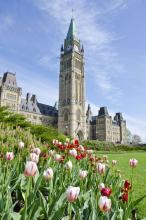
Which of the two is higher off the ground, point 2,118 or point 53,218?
point 2,118

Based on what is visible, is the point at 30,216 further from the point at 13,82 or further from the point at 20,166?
the point at 13,82

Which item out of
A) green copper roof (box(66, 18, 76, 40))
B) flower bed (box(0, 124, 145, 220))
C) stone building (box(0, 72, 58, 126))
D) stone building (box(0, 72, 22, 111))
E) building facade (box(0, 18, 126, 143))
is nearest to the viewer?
flower bed (box(0, 124, 145, 220))

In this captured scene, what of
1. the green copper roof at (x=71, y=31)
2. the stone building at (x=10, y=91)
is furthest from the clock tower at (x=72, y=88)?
the stone building at (x=10, y=91)

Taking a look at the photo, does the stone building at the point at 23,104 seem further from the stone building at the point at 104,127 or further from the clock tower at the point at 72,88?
the stone building at the point at 104,127

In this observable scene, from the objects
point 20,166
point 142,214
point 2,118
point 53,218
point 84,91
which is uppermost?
point 84,91

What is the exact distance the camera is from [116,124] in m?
101

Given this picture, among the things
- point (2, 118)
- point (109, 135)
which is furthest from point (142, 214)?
point (109, 135)

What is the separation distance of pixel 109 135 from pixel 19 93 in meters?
37.8

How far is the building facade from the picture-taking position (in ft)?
240

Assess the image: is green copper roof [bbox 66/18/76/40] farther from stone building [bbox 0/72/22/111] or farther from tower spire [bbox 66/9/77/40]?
stone building [bbox 0/72/22/111]

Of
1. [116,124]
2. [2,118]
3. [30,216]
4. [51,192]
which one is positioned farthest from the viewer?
[116,124]

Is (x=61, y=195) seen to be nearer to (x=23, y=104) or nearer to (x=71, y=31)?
(x=23, y=104)

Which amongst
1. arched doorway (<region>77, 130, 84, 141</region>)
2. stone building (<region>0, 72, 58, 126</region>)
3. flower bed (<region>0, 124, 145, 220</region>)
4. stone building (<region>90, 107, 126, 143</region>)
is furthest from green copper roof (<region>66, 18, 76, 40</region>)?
flower bed (<region>0, 124, 145, 220</region>)

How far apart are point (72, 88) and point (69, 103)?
4703 millimetres
